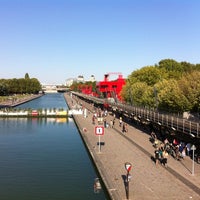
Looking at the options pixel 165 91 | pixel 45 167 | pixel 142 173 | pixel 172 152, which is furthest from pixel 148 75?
pixel 142 173

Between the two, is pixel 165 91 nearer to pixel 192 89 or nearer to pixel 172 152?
pixel 192 89

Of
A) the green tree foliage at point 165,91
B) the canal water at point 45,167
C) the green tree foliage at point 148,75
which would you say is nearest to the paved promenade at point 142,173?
the canal water at point 45,167

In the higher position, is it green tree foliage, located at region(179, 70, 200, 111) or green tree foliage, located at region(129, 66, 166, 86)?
green tree foliage, located at region(129, 66, 166, 86)

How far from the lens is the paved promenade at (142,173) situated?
18641 millimetres

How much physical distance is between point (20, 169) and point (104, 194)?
9120mm

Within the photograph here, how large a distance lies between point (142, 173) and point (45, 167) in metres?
9.05

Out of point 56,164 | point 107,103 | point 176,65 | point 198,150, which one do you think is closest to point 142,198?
point 198,150

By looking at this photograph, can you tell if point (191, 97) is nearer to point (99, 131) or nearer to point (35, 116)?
point (99, 131)

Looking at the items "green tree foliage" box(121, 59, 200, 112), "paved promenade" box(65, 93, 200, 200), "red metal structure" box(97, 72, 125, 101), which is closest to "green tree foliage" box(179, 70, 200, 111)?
"green tree foliage" box(121, 59, 200, 112)

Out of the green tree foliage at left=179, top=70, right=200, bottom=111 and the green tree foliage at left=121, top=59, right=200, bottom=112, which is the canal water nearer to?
the green tree foliage at left=121, top=59, right=200, bottom=112

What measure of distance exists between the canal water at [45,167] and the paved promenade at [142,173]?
3.93 feet

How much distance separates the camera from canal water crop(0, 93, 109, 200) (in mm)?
21812

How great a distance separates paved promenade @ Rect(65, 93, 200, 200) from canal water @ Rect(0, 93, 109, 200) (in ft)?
3.93

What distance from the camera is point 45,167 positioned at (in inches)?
1131
